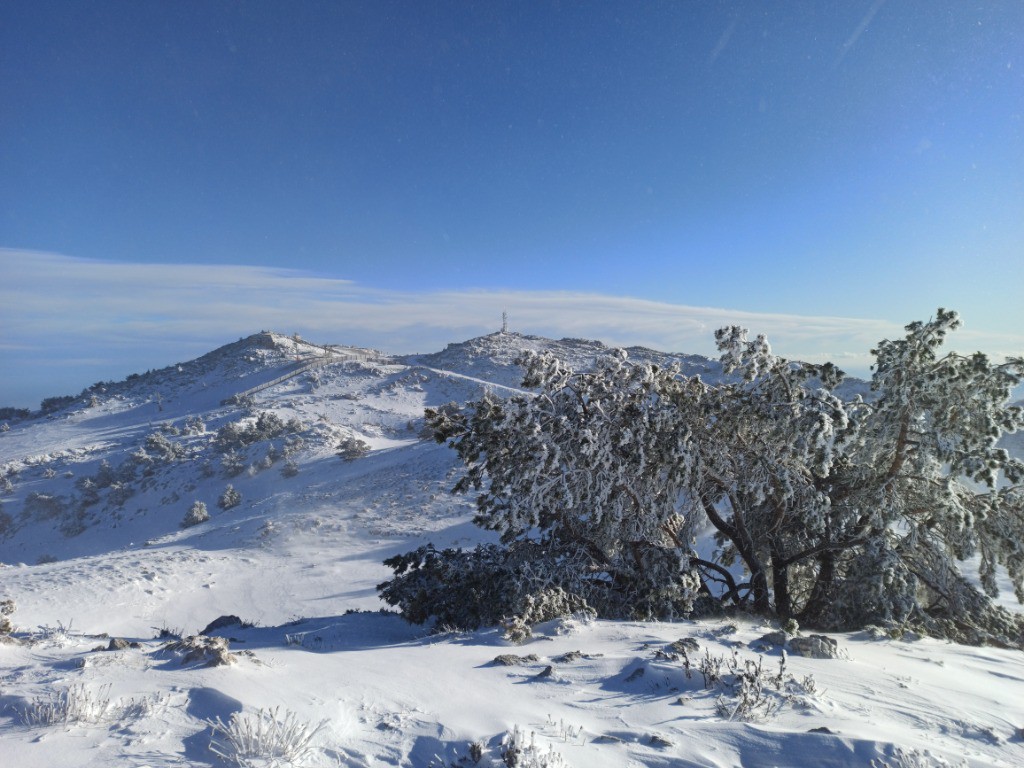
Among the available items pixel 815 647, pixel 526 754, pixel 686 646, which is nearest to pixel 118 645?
pixel 526 754

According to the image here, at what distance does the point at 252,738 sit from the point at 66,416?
4883 cm

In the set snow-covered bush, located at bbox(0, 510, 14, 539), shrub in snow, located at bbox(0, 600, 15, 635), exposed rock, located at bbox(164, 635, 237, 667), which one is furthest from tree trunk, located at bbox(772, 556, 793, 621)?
snow-covered bush, located at bbox(0, 510, 14, 539)

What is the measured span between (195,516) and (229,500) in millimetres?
1303

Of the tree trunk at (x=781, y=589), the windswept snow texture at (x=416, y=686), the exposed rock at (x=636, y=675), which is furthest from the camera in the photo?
the tree trunk at (x=781, y=589)

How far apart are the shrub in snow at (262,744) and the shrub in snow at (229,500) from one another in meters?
21.0

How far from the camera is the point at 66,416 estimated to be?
136 ft

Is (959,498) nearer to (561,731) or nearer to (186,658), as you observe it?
(561,731)

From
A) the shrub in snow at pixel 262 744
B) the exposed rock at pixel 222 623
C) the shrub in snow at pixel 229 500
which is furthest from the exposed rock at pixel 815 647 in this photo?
the shrub in snow at pixel 229 500

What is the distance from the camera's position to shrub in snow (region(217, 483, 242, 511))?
2231 centimetres

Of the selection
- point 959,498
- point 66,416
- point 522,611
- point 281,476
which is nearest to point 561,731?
point 522,611

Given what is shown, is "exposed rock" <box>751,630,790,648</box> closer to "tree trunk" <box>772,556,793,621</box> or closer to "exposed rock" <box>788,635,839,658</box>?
"exposed rock" <box>788,635,839,658</box>

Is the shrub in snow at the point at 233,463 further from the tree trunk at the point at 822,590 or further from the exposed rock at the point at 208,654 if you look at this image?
the tree trunk at the point at 822,590

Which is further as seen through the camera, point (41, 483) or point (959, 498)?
point (41, 483)

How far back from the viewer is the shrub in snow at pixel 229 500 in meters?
22.3
